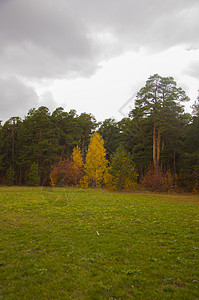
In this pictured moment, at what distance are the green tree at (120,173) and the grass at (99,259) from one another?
19.0 meters

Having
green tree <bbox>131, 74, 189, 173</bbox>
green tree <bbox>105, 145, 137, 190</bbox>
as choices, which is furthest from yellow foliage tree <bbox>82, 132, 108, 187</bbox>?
green tree <bbox>131, 74, 189, 173</bbox>

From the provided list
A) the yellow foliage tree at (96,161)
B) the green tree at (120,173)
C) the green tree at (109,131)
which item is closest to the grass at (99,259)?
the green tree at (120,173)

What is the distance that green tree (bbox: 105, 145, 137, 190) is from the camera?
98.7 ft

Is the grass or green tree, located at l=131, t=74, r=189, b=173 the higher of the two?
green tree, located at l=131, t=74, r=189, b=173

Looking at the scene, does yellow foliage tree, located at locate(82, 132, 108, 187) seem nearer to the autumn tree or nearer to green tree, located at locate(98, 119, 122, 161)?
the autumn tree

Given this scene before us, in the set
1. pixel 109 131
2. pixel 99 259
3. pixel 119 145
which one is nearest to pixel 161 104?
pixel 119 145

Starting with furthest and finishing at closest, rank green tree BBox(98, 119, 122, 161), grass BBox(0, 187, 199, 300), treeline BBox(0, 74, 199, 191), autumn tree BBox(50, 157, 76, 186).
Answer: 1. green tree BBox(98, 119, 122, 161)
2. autumn tree BBox(50, 157, 76, 186)
3. treeline BBox(0, 74, 199, 191)
4. grass BBox(0, 187, 199, 300)

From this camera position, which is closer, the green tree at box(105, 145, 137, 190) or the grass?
the grass

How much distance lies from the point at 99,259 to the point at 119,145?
3899 centimetres

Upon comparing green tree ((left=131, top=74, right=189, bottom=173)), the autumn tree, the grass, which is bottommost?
the grass

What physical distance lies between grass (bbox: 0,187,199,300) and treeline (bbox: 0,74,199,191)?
67.6ft

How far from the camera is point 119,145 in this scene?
1759 inches

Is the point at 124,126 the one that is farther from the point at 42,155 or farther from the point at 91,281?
the point at 91,281

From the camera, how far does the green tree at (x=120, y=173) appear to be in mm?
30083
